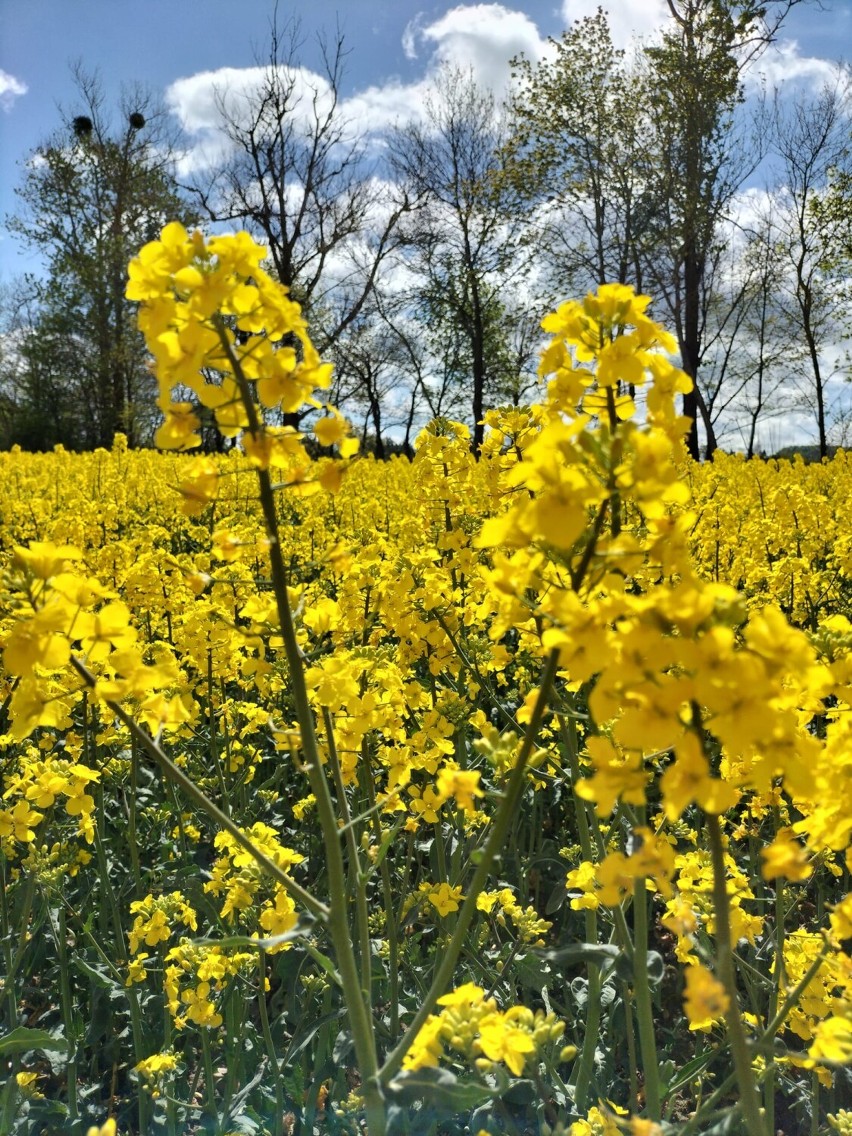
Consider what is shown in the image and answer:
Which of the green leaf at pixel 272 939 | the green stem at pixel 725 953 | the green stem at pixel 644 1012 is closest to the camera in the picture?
the green stem at pixel 725 953

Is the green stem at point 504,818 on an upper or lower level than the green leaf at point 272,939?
upper

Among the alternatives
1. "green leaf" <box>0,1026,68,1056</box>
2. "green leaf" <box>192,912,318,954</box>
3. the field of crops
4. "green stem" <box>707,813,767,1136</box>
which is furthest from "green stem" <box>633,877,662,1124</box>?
"green leaf" <box>0,1026,68,1056</box>

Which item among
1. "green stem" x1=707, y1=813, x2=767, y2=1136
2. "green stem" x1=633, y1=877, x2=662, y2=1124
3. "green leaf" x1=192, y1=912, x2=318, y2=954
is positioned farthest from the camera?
"green stem" x1=633, y1=877, x2=662, y2=1124

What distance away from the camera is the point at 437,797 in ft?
6.25

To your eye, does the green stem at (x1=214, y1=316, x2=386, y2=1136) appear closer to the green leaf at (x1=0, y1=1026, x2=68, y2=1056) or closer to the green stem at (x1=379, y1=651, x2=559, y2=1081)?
the green stem at (x1=379, y1=651, x2=559, y2=1081)

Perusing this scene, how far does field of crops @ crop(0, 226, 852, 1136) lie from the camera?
961mm

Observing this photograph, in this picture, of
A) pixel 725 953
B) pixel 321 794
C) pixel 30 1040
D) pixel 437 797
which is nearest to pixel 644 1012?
pixel 437 797

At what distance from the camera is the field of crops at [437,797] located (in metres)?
0.96

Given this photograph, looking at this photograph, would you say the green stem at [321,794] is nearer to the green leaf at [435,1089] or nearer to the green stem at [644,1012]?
the green leaf at [435,1089]

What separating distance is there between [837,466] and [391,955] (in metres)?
12.7

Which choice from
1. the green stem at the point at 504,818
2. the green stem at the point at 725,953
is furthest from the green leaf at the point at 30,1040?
the green stem at the point at 725,953

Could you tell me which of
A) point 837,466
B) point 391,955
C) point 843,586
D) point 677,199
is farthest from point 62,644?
point 677,199

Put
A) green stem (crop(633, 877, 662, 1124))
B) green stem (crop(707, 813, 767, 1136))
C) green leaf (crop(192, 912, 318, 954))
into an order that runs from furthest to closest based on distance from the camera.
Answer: green stem (crop(633, 877, 662, 1124))
green leaf (crop(192, 912, 318, 954))
green stem (crop(707, 813, 767, 1136))

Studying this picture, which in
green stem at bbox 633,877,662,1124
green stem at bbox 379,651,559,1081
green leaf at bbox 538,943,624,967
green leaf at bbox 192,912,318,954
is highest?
green stem at bbox 379,651,559,1081
